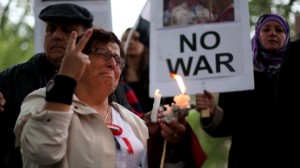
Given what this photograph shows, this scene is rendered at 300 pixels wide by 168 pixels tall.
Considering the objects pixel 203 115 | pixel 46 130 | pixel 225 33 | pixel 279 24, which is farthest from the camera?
pixel 279 24

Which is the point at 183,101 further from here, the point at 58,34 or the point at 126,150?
the point at 58,34

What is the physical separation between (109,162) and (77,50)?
1.79ft

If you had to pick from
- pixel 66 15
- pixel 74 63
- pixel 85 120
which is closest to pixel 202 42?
pixel 66 15

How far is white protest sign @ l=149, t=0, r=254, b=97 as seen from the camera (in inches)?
190

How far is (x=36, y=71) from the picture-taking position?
4695mm

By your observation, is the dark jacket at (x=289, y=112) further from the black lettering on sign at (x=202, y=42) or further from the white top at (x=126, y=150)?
the black lettering on sign at (x=202, y=42)

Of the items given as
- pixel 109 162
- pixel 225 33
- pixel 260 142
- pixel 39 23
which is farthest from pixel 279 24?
pixel 109 162

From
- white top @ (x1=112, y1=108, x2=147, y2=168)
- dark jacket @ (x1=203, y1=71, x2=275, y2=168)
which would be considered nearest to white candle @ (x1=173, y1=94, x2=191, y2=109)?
white top @ (x1=112, y1=108, x2=147, y2=168)

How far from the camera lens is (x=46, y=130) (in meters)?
3.53

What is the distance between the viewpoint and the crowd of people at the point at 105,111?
3.56 metres

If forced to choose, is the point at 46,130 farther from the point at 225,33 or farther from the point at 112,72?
the point at 225,33

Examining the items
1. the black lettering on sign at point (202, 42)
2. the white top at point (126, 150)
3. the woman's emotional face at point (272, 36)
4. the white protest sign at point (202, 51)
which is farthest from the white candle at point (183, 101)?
the woman's emotional face at point (272, 36)

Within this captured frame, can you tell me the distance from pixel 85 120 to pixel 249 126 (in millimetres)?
1233

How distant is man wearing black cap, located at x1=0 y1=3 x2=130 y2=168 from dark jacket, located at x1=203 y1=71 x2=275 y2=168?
665 millimetres
